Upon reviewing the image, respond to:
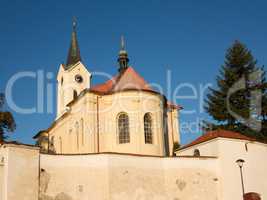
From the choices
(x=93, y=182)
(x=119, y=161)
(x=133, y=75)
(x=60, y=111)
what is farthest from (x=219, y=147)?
(x=60, y=111)

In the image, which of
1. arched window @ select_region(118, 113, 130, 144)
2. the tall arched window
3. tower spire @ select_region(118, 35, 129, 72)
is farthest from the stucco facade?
tower spire @ select_region(118, 35, 129, 72)

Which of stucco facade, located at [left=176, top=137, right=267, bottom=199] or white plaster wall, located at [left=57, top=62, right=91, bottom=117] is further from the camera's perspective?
white plaster wall, located at [left=57, top=62, right=91, bottom=117]

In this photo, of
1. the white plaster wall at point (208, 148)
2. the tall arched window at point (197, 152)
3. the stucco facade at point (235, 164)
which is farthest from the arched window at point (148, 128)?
the stucco facade at point (235, 164)

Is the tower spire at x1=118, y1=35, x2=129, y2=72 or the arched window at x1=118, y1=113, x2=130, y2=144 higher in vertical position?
the tower spire at x1=118, y1=35, x2=129, y2=72

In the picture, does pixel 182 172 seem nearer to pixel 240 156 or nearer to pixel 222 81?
pixel 240 156

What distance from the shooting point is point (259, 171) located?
2678cm

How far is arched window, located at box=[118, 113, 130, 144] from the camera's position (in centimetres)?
3203

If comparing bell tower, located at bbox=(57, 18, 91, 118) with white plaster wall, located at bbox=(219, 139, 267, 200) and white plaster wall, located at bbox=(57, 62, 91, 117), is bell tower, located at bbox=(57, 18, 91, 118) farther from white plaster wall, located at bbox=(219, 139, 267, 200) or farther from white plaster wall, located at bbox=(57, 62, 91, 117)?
white plaster wall, located at bbox=(219, 139, 267, 200)

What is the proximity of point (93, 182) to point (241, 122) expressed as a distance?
20182 millimetres

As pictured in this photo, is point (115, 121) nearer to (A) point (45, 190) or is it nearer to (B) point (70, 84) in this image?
(A) point (45, 190)

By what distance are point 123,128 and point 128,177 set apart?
926 cm

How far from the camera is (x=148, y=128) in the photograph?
108ft

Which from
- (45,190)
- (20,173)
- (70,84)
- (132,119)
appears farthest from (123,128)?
(70,84)

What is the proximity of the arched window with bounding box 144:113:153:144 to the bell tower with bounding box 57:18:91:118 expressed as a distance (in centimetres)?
1401
